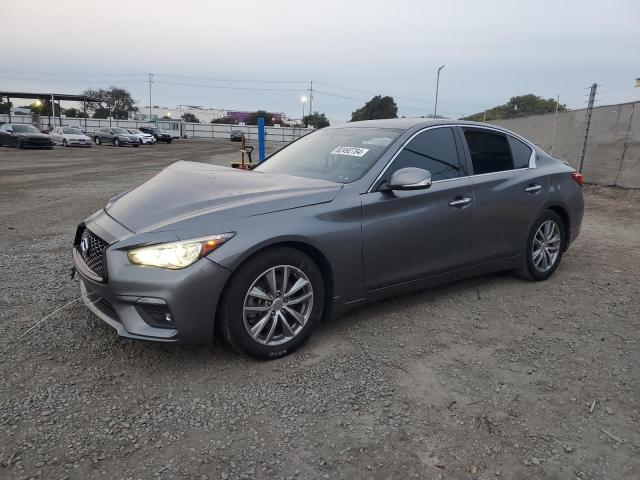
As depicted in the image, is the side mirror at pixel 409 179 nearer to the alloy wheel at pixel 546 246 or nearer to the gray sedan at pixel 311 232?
the gray sedan at pixel 311 232

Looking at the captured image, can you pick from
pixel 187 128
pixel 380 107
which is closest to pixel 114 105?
pixel 187 128

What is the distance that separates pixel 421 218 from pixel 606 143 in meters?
10.2

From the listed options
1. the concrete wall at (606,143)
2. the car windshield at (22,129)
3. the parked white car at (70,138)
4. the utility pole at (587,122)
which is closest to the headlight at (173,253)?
the concrete wall at (606,143)

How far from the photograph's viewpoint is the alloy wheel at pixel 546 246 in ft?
16.4

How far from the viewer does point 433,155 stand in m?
4.18

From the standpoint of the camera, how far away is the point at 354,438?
2557 mm

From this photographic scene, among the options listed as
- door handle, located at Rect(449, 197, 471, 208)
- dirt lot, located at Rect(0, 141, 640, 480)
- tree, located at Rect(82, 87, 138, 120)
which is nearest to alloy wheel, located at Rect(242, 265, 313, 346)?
dirt lot, located at Rect(0, 141, 640, 480)

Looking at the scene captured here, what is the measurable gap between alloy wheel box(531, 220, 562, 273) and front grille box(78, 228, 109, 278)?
385 centimetres

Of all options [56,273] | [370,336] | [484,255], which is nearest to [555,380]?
[370,336]

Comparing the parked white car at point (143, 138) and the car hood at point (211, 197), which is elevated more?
the car hood at point (211, 197)

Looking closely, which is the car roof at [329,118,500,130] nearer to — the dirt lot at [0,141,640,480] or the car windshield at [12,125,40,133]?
the dirt lot at [0,141,640,480]

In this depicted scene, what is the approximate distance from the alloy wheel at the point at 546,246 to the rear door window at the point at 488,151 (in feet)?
2.52

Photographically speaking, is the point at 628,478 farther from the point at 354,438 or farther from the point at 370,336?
the point at 370,336

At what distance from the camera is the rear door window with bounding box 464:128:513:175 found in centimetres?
449
